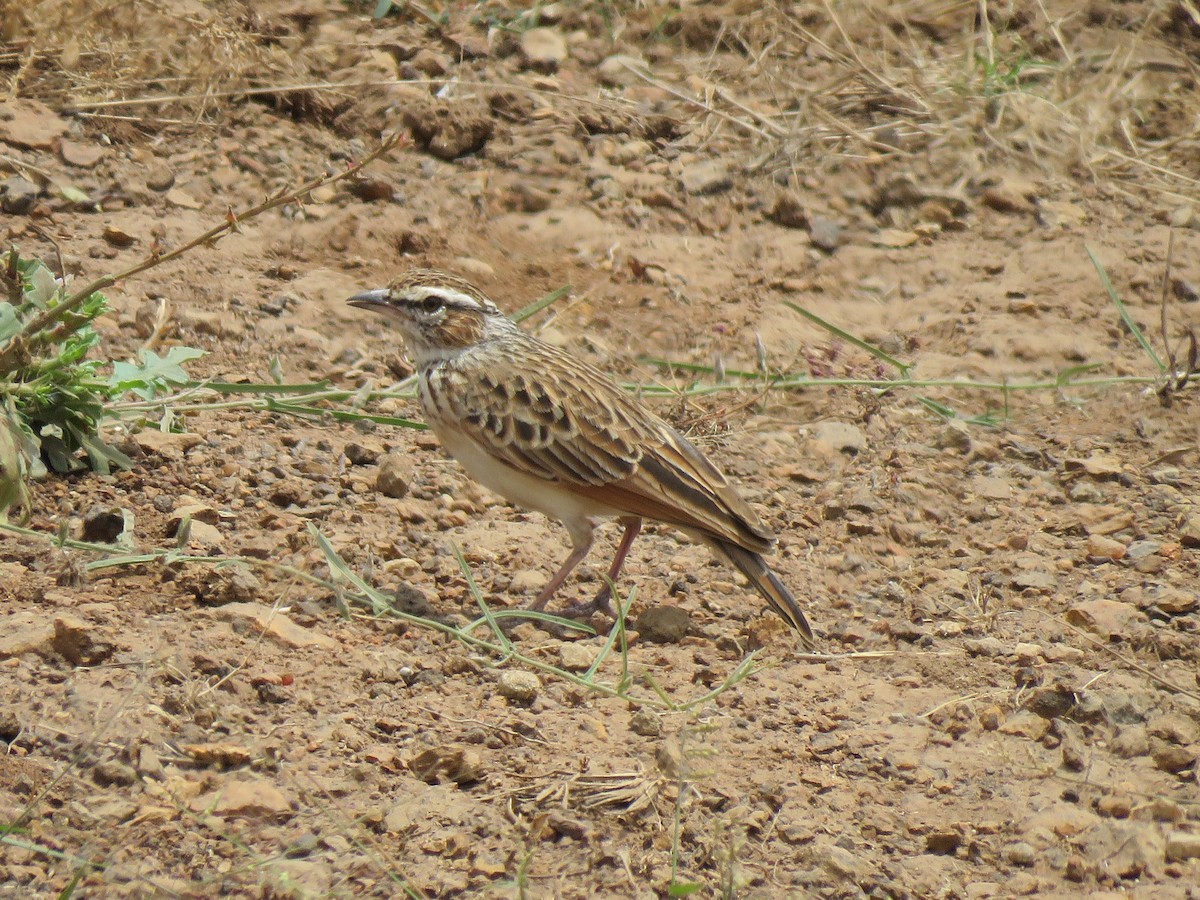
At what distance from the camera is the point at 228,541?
5.87 m

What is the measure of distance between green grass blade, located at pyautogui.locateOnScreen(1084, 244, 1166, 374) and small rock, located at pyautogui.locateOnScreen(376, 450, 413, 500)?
3.83 meters

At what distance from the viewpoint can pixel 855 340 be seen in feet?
26.4

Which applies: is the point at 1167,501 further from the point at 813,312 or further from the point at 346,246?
the point at 346,246

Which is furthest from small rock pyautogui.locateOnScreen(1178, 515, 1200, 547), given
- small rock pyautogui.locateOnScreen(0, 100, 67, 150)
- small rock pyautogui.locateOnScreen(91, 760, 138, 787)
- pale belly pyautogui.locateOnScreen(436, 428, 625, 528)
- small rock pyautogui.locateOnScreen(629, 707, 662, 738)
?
small rock pyautogui.locateOnScreen(0, 100, 67, 150)

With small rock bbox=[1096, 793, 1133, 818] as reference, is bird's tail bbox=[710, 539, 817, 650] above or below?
below

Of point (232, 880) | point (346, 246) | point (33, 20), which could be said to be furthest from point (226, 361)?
point (232, 880)

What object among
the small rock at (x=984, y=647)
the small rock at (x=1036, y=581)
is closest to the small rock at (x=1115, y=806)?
the small rock at (x=984, y=647)

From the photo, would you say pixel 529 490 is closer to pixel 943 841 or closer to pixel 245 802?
pixel 245 802

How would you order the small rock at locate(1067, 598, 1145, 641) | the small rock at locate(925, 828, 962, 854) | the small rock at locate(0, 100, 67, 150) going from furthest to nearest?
the small rock at locate(0, 100, 67, 150), the small rock at locate(1067, 598, 1145, 641), the small rock at locate(925, 828, 962, 854)

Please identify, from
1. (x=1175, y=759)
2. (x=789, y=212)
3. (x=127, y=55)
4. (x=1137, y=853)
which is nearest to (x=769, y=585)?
(x=1175, y=759)

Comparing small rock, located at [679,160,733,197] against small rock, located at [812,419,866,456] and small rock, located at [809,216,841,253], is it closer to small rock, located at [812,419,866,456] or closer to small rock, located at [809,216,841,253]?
small rock, located at [809,216,841,253]

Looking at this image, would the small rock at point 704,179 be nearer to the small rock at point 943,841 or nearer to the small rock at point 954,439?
the small rock at point 954,439

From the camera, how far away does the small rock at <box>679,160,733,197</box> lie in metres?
9.51

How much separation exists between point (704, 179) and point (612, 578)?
3.92 m
